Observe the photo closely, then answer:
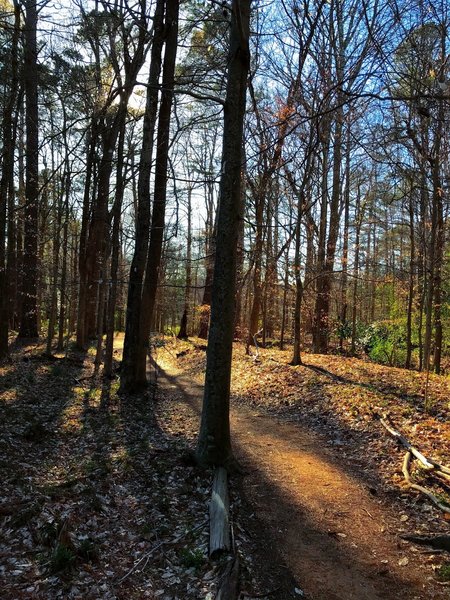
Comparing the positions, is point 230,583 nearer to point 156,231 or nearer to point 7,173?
point 156,231

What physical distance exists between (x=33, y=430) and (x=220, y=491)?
145 inches

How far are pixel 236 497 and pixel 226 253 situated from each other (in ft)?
9.84

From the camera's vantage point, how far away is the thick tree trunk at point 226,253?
564 centimetres

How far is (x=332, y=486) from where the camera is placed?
5625mm

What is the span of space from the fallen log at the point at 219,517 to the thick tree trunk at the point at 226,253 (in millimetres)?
595

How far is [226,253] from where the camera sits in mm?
5637

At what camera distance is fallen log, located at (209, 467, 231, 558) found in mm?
3939

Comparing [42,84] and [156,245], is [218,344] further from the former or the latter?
[42,84]

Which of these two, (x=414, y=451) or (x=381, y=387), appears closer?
(x=414, y=451)

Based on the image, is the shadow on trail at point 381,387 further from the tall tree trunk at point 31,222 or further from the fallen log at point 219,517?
the tall tree trunk at point 31,222

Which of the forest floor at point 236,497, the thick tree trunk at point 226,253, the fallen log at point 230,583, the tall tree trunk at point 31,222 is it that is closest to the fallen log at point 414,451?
the forest floor at point 236,497

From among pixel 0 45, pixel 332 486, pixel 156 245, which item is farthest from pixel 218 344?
pixel 0 45

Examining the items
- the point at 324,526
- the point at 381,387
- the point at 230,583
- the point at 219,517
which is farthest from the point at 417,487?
the point at 381,387

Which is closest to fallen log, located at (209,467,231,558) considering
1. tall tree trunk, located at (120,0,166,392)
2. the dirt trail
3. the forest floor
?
the forest floor
